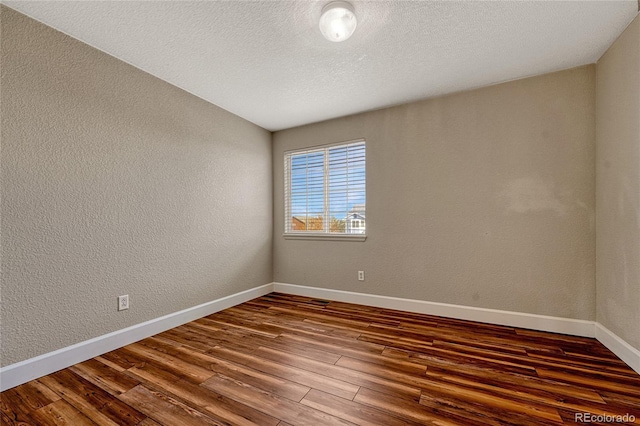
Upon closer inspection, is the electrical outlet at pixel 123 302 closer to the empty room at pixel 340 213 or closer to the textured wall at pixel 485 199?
the empty room at pixel 340 213

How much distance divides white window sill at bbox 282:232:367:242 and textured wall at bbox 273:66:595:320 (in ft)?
→ 0.27

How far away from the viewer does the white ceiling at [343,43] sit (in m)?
1.78

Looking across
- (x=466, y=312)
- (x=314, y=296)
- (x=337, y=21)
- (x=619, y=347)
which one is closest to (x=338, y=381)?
(x=466, y=312)

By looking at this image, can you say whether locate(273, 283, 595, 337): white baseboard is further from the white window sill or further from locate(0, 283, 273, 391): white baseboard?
locate(0, 283, 273, 391): white baseboard

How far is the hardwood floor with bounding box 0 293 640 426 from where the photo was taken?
146cm

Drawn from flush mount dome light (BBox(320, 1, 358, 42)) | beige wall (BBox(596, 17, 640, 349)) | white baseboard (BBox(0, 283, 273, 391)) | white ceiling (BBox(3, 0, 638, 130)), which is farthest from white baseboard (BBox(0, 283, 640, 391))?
flush mount dome light (BBox(320, 1, 358, 42))

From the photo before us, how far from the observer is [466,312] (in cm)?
287

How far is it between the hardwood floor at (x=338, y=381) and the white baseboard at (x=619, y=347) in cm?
5

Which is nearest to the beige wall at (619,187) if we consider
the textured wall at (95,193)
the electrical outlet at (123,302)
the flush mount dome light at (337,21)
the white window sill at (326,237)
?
the flush mount dome light at (337,21)

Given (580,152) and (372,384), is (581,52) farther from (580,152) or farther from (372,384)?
(372,384)

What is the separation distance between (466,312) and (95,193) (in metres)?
3.62

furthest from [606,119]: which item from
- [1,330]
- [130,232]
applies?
[1,330]

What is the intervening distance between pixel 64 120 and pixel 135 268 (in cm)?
127

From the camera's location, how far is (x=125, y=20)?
1.88m
